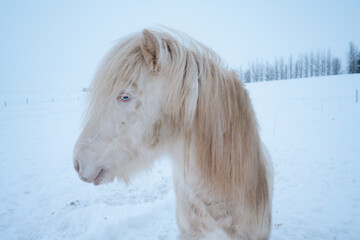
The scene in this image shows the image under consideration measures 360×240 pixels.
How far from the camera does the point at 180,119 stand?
1460 millimetres

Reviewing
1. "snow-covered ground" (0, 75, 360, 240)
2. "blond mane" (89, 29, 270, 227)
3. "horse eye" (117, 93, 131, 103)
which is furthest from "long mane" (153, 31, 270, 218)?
"snow-covered ground" (0, 75, 360, 240)

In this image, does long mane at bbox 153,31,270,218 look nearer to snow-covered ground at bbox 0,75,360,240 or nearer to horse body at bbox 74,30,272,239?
horse body at bbox 74,30,272,239

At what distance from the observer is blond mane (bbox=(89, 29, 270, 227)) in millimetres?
1393

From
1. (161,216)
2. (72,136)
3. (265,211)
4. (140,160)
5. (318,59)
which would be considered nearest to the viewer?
(140,160)

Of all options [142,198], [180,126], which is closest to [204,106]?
[180,126]

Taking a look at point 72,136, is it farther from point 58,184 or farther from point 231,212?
point 231,212

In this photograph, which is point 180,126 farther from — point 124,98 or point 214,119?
point 124,98

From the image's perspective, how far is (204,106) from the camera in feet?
4.55

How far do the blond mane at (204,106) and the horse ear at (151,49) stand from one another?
0.09 feet

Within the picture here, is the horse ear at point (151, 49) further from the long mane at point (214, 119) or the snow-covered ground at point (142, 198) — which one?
the snow-covered ground at point (142, 198)

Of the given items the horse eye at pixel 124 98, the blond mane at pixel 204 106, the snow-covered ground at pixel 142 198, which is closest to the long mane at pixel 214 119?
the blond mane at pixel 204 106

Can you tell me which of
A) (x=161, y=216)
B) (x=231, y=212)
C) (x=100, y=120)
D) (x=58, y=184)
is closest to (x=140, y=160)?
(x=100, y=120)

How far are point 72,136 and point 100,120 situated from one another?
11.8 meters

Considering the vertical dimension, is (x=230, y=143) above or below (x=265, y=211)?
above
